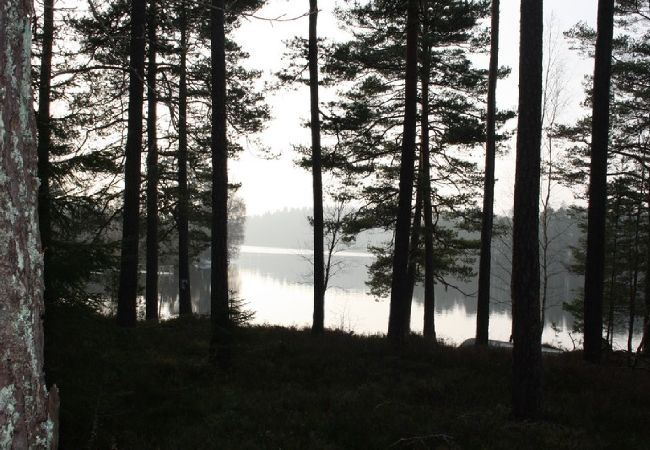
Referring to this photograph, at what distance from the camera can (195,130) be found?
15977 mm

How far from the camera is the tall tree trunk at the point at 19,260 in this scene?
1.56 m

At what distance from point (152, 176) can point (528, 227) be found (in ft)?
36.2

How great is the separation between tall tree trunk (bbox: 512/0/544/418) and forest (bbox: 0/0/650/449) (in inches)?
1.2

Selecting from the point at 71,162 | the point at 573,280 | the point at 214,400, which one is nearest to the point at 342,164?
the point at 214,400

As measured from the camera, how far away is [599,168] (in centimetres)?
1130

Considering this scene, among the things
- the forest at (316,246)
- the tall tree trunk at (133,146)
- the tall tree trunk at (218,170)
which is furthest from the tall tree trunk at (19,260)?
the tall tree trunk at (133,146)

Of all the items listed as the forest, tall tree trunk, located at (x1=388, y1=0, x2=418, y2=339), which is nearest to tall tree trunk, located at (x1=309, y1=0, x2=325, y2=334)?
the forest

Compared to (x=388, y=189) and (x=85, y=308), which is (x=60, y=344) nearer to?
(x=85, y=308)

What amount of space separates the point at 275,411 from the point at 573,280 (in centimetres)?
9659

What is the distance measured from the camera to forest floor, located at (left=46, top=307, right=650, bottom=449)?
489 centimetres

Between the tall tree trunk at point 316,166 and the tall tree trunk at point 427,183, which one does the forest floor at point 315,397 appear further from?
the tall tree trunk at point 427,183

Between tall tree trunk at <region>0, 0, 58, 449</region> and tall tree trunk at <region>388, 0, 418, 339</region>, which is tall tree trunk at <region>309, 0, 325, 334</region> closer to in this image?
tall tree trunk at <region>388, 0, 418, 339</region>

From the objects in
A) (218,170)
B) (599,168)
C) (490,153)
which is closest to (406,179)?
(490,153)

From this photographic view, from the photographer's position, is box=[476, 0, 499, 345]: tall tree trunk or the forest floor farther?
box=[476, 0, 499, 345]: tall tree trunk
